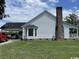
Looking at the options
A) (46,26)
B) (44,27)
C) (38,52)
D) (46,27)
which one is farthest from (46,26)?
(38,52)

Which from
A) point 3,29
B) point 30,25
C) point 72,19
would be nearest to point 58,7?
point 30,25

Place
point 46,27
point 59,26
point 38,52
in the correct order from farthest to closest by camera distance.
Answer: point 46,27 → point 59,26 → point 38,52

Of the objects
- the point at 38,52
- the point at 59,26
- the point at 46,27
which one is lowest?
the point at 38,52

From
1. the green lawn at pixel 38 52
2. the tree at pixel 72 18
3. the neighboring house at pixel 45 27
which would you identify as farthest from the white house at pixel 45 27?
the tree at pixel 72 18

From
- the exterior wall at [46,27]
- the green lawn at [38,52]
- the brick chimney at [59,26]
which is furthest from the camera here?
the exterior wall at [46,27]

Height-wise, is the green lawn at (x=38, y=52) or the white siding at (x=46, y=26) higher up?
the white siding at (x=46, y=26)

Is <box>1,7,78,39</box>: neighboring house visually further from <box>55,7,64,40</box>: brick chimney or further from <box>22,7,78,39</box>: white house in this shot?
<box>55,7,64,40</box>: brick chimney

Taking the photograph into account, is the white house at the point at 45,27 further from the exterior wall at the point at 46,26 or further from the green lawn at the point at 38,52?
the green lawn at the point at 38,52

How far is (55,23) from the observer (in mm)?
58000

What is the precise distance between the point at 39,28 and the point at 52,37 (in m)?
3.26

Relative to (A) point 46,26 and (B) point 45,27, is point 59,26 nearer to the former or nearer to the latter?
(A) point 46,26

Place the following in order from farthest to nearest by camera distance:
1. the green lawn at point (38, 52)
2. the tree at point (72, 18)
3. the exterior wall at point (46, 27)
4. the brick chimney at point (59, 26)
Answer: the tree at point (72, 18) < the exterior wall at point (46, 27) < the brick chimney at point (59, 26) < the green lawn at point (38, 52)

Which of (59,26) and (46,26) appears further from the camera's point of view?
(46,26)

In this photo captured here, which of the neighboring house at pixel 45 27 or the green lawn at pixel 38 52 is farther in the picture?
the neighboring house at pixel 45 27
